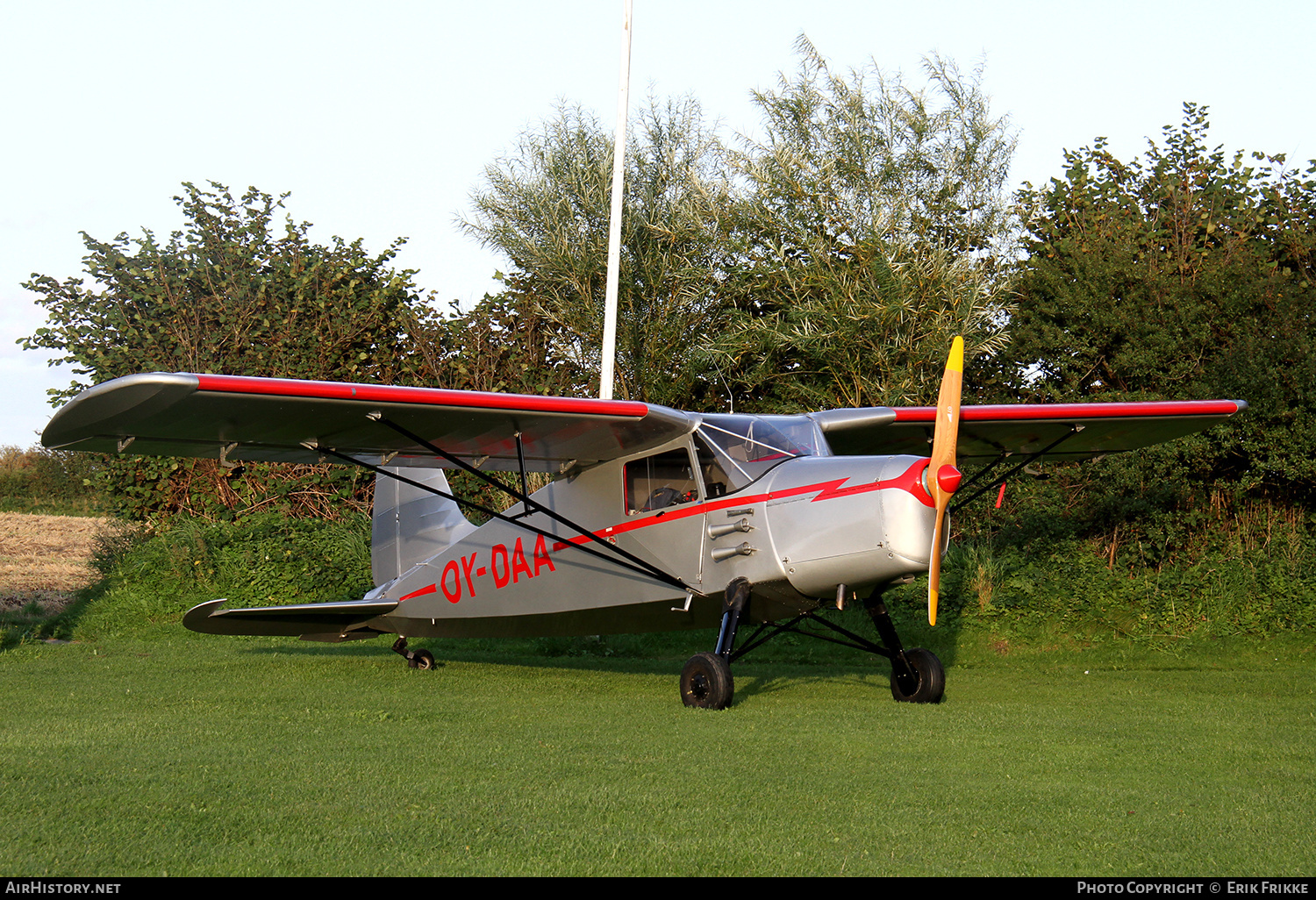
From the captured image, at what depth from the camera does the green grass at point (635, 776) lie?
386cm

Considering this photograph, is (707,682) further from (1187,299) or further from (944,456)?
(1187,299)

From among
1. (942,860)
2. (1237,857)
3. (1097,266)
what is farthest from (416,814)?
(1097,266)

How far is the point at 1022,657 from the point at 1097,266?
681cm

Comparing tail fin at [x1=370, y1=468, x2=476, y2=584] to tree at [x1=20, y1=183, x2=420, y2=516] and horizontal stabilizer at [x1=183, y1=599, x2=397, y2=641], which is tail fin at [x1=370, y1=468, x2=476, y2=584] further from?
tree at [x1=20, y1=183, x2=420, y2=516]

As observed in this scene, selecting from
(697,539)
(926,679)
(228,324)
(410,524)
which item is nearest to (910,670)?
(926,679)

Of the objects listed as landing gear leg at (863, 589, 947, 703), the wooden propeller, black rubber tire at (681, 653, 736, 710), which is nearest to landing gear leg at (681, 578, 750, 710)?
black rubber tire at (681, 653, 736, 710)

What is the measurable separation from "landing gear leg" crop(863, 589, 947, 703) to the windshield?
1330 millimetres

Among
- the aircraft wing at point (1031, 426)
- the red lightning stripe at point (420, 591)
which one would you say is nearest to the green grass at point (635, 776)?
the red lightning stripe at point (420, 591)

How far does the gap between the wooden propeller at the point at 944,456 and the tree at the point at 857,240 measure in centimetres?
1025

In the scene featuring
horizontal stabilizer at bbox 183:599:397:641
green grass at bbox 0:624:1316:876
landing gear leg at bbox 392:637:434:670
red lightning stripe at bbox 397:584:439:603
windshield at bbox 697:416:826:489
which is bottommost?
landing gear leg at bbox 392:637:434:670

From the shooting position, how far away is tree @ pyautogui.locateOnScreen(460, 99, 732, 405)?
19.1 metres

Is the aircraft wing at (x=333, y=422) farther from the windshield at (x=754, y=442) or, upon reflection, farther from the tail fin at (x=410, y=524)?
the tail fin at (x=410, y=524)

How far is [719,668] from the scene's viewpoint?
27.0 feet
